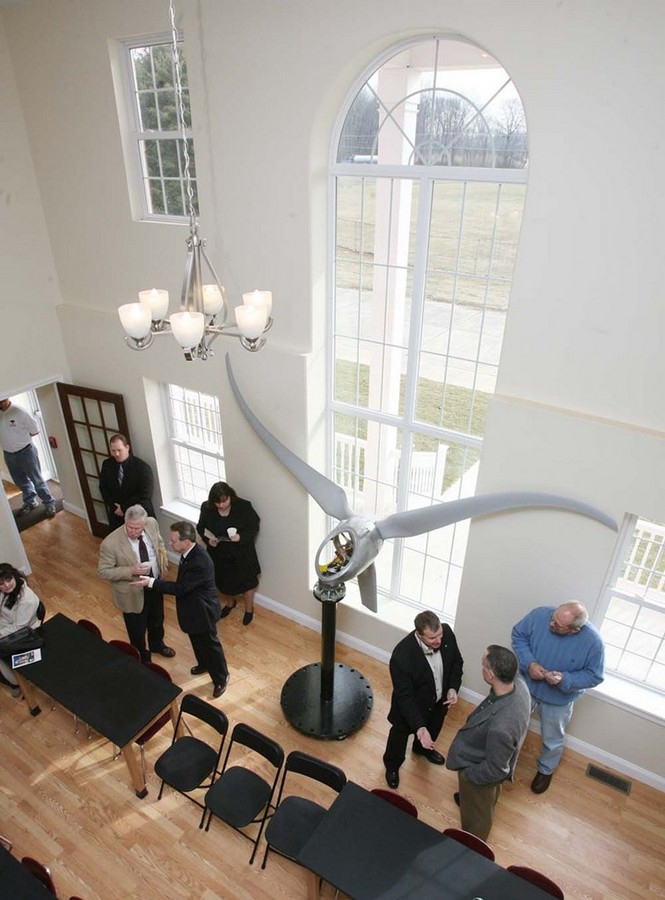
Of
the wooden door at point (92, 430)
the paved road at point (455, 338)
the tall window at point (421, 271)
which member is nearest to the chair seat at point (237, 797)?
the tall window at point (421, 271)

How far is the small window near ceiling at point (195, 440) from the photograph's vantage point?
6.43 metres

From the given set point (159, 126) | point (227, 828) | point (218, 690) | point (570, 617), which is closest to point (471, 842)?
point (570, 617)

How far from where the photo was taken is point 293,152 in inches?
179

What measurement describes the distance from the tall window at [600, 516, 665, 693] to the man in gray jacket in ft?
4.38

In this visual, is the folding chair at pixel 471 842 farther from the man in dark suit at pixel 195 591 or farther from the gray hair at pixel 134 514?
the gray hair at pixel 134 514

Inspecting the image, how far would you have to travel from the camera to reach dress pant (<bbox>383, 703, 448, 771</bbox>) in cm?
453

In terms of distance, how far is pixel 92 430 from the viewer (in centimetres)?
707

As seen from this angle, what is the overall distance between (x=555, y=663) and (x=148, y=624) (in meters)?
3.73

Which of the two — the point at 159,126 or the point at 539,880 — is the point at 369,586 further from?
the point at 159,126

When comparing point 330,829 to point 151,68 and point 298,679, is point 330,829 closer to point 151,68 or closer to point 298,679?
point 298,679

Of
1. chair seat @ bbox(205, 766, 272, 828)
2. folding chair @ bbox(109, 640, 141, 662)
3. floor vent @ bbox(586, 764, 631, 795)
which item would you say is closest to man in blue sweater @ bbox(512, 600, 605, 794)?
floor vent @ bbox(586, 764, 631, 795)

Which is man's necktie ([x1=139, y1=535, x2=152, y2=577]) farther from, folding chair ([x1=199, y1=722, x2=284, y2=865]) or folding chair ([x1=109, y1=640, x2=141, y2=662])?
folding chair ([x1=199, y1=722, x2=284, y2=865])

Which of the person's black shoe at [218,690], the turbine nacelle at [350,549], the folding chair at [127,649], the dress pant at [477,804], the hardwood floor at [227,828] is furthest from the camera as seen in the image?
the person's black shoe at [218,690]

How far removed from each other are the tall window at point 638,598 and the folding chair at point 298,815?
2389mm
